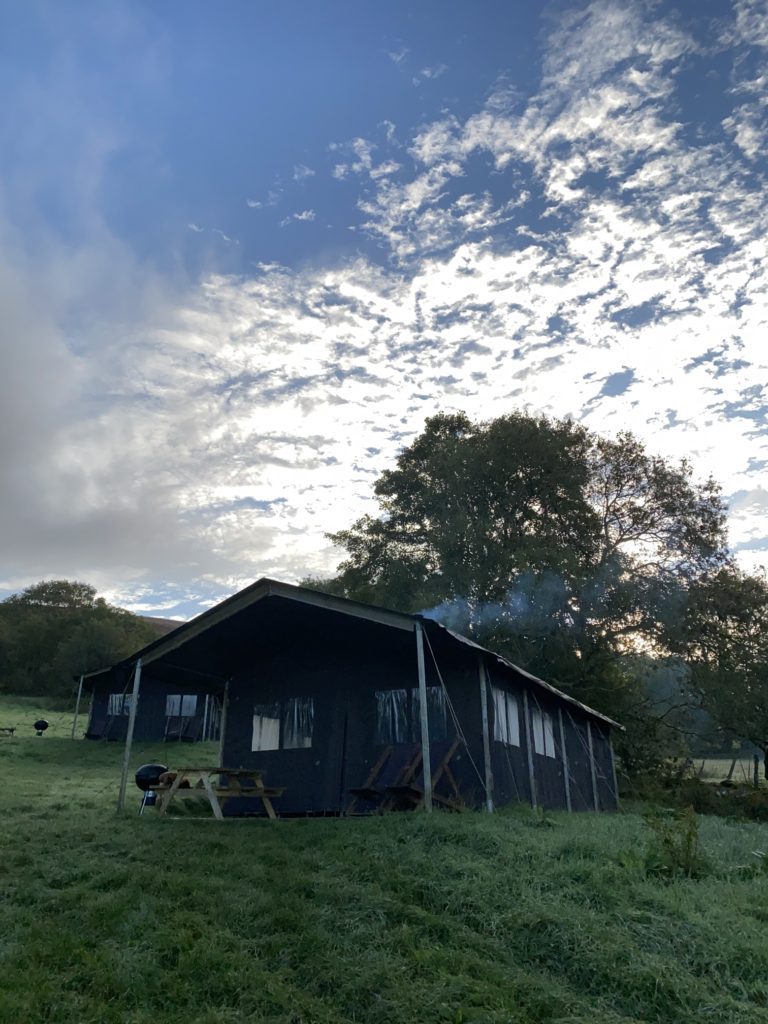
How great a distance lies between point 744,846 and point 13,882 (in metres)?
8.93

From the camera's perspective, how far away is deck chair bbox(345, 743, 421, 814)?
42.6ft

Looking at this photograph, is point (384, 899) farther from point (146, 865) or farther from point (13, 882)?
Result: point (13, 882)

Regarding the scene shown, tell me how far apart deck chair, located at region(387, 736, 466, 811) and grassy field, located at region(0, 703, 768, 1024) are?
8.42 feet

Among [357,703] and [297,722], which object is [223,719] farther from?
[357,703]

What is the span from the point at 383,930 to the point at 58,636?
163ft

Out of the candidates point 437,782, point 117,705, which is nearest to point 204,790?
point 437,782

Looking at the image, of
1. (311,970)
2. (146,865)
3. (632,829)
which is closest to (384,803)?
(632,829)

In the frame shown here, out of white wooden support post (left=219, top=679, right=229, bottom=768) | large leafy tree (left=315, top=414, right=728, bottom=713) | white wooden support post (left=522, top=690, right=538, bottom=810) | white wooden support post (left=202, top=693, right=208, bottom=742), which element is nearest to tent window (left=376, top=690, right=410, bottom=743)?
white wooden support post (left=522, top=690, right=538, bottom=810)

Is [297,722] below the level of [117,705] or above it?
below

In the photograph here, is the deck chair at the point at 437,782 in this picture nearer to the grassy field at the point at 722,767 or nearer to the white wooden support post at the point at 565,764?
the white wooden support post at the point at 565,764

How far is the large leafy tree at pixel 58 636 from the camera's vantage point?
153 feet

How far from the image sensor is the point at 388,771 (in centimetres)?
1333

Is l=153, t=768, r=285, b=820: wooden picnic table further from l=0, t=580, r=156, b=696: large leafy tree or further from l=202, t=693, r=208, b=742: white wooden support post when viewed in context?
l=0, t=580, r=156, b=696: large leafy tree

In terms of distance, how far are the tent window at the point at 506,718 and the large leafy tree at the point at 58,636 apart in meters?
36.3
